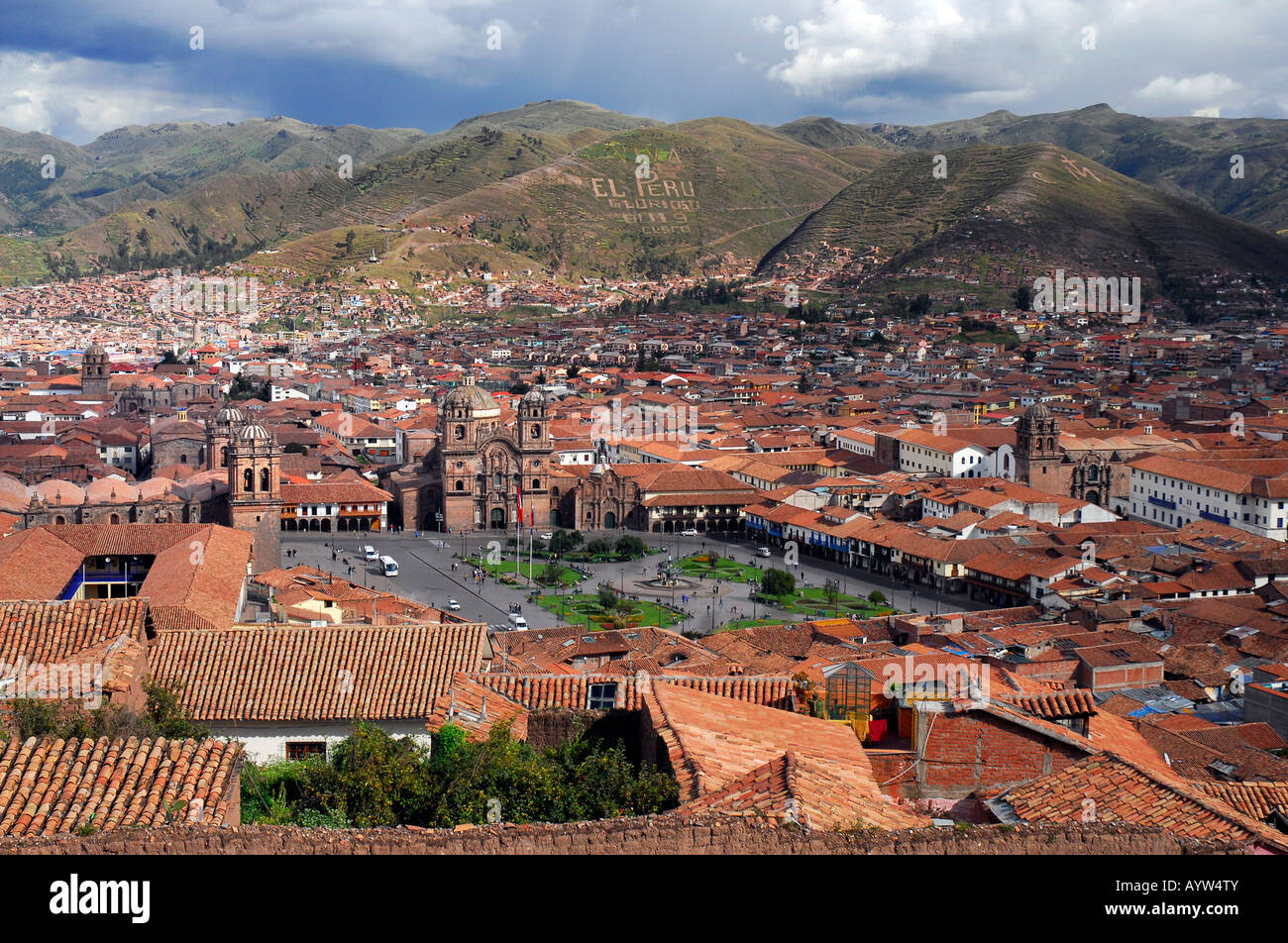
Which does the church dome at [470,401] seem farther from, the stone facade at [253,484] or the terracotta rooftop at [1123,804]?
the terracotta rooftop at [1123,804]

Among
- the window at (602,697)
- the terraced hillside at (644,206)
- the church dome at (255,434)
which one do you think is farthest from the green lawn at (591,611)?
the terraced hillside at (644,206)

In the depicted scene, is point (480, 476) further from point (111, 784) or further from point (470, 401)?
point (111, 784)

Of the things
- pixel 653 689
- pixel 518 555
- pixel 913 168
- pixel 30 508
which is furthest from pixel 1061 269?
pixel 653 689

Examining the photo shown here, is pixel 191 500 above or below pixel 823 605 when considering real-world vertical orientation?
above

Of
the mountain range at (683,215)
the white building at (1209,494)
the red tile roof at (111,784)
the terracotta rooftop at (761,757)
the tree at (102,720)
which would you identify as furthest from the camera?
the mountain range at (683,215)

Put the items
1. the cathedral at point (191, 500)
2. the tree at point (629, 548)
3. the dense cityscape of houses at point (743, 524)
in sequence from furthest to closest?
the tree at point (629, 548) < the cathedral at point (191, 500) < the dense cityscape of houses at point (743, 524)

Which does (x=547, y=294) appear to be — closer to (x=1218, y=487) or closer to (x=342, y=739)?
(x=1218, y=487)
